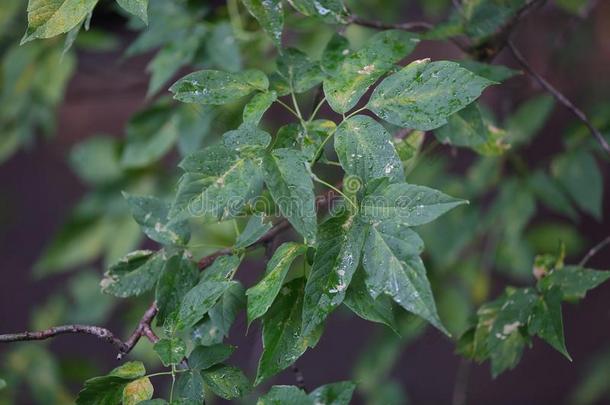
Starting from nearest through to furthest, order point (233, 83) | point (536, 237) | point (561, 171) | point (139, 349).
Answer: point (233, 83) < point (561, 171) < point (139, 349) < point (536, 237)

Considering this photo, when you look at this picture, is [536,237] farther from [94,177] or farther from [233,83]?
[233,83]

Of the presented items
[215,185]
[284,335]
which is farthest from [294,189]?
[284,335]

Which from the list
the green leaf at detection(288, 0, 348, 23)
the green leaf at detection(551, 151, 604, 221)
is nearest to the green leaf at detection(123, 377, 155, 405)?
the green leaf at detection(288, 0, 348, 23)

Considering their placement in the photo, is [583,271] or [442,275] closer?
[583,271]

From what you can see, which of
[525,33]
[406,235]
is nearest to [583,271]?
[406,235]

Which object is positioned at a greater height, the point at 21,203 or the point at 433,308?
the point at 433,308

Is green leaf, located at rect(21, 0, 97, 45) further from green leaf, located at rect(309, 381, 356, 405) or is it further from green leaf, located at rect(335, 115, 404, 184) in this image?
green leaf, located at rect(309, 381, 356, 405)

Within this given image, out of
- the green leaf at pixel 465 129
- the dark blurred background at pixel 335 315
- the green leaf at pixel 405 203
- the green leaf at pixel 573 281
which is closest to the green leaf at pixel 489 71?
the green leaf at pixel 465 129
